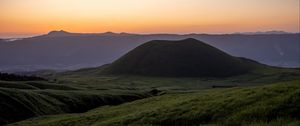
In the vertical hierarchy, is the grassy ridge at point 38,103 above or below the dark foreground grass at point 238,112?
below

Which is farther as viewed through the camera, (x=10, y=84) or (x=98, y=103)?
(x=10, y=84)

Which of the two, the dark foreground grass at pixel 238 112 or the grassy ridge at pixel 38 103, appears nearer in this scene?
the dark foreground grass at pixel 238 112

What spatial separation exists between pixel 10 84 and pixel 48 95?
73.6ft

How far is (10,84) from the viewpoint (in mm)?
98688

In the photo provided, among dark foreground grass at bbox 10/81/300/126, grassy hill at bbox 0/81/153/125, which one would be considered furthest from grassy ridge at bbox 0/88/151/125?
dark foreground grass at bbox 10/81/300/126

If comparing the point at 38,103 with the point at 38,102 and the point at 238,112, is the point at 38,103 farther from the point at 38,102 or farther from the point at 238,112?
the point at 238,112

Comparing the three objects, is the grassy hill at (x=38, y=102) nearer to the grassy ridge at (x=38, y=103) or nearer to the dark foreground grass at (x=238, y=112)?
the grassy ridge at (x=38, y=103)

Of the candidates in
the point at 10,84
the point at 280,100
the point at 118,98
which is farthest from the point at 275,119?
the point at 10,84

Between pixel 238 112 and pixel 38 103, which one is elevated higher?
pixel 238 112

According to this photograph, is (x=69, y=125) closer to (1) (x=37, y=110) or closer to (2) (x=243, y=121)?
(2) (x=243, y=121)

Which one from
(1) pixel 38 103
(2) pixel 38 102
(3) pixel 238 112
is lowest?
(1) pixel 38 103

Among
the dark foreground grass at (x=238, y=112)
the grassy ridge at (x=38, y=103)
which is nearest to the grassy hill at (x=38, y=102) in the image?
the grassy ridge at (x=38, y=103)

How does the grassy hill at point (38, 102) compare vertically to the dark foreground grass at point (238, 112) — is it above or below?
below

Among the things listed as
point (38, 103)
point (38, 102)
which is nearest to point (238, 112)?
point (38, 103)
